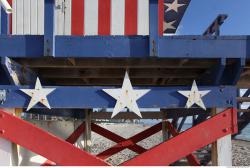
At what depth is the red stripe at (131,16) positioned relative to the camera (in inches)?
167

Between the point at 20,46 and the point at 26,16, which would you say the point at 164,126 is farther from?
the point at 20,46

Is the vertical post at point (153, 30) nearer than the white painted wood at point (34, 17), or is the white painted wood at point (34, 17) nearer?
the vertical post at point (153, 30)

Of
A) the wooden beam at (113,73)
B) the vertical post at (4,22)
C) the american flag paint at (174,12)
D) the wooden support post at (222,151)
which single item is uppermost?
the american flag paint at (174,12)

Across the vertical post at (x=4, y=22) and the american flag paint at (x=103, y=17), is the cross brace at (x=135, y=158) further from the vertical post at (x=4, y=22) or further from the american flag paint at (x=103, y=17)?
the american flag paint at (x=103, y=17)

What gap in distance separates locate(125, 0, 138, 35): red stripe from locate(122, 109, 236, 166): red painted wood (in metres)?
1.36

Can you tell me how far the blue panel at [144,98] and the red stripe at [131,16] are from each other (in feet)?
2.51

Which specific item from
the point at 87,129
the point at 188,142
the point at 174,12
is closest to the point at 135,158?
the point at 188,142

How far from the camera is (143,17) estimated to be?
4250mm

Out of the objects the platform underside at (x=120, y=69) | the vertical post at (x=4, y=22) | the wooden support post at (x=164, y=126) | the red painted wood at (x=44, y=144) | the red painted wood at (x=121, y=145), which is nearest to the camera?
the red painted wood at (x=44, y=144)

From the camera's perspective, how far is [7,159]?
157 inches

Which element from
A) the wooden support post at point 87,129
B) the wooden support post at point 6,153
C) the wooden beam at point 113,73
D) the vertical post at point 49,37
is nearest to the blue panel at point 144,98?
the vertical post at point 49,37

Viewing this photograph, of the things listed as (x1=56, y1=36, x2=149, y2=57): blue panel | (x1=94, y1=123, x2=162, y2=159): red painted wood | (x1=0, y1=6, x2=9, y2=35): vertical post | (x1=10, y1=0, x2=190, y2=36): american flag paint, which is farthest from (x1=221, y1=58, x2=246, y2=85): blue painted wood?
(x1=94, y1=123, x2=162, y2=159): red painted wood

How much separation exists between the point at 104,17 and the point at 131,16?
0.33 metres

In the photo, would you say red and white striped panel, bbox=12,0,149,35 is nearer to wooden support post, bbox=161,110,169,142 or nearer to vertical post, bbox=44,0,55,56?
vertical post, bbox=44,0,55,56
